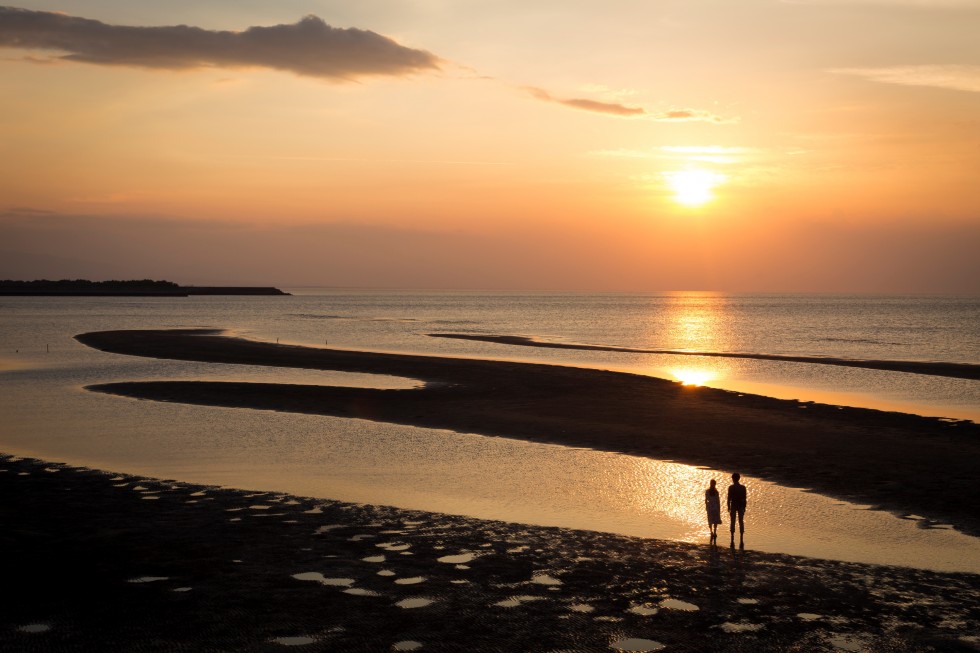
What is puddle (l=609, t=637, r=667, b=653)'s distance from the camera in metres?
12.6

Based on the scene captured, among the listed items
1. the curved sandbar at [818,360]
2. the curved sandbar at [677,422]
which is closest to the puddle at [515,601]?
the curved sandbar at [677,422]

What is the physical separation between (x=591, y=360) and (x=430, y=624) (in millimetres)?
56876

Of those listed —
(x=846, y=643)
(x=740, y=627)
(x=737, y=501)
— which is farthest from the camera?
(x=737, y=501)

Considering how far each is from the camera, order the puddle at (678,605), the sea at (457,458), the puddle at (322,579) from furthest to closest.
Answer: the sea at (457,458), the puddle at (322,579), the puddle at (678,605)

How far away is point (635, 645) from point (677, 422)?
2397 centimetres

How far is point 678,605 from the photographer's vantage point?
14.5 m

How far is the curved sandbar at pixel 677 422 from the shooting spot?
995 inches

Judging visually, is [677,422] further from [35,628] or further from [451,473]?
[35,628]

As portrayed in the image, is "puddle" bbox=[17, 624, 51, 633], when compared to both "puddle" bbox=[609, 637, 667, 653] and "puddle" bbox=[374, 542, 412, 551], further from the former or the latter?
"puddle" bbox=[609, 637, 667, 653]

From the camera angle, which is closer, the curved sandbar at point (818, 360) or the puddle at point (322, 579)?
the puddle at point (322, 579)

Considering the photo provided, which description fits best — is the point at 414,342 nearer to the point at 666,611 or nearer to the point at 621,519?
the point at 621,519

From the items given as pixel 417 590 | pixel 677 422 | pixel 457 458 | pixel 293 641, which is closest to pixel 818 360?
pixel 677 422

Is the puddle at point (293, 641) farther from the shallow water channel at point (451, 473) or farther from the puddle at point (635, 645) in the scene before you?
the shallow water channel at point (451, 473)

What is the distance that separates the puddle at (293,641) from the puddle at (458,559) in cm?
445
